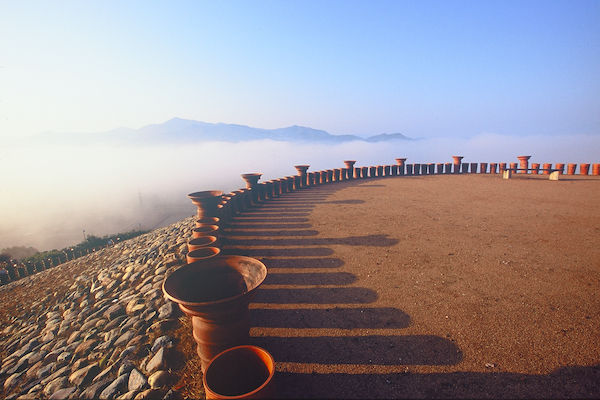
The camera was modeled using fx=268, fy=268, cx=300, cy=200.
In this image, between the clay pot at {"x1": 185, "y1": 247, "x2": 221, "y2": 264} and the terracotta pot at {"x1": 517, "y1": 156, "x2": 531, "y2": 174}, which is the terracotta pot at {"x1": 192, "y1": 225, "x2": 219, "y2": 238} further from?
the terracotta pot at {"x1": 517, "y1": 156, "x2": 531, "y2": 174}

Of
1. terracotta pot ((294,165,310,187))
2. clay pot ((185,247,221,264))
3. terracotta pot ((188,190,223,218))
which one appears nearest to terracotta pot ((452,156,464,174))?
terracotta pot ((294,165,310,187))

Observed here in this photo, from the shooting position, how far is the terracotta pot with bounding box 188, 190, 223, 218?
30.4 feet

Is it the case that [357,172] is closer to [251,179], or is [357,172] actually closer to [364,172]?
[364,172]

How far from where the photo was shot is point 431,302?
193 inches

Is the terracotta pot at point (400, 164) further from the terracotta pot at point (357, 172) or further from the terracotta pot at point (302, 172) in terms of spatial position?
the terracotta pot at point (302, 172)

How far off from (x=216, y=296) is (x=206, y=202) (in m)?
5.23

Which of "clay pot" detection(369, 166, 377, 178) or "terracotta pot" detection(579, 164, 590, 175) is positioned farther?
"clay pot" detection(369, 166, 377, 178)

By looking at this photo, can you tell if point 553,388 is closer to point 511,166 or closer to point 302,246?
point 302,246

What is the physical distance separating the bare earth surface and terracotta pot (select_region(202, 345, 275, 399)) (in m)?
0.42

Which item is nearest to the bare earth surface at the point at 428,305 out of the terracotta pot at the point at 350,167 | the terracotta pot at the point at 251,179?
the terracotta pot at the point at 251,179

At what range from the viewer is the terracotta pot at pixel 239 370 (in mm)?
3074

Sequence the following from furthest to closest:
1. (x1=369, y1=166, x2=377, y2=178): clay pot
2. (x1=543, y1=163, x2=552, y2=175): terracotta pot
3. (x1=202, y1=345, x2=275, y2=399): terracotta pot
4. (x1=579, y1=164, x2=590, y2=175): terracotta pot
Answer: (x1=369, y1=166, x2=377, y2=178): clay pot
(x1=543, y1=163, x2=552, y2=175): terracotta pot
(x1=579, y1=164, x2=590, y2=175): terracotta pot
(x1=202, y1=345, x2=275, y2=399): terracotta pot

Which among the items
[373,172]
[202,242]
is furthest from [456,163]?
[202,242]

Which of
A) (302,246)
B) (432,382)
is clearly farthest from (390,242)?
(432,382)
